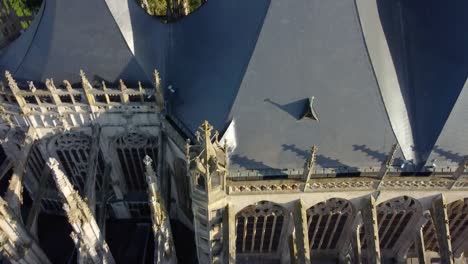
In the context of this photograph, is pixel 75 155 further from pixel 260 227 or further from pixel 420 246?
pixel 420 246

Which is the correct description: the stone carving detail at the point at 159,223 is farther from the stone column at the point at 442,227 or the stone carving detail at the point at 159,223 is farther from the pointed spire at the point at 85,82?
the stone column at the point at 442,227

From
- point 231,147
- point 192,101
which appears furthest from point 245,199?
point 192,101

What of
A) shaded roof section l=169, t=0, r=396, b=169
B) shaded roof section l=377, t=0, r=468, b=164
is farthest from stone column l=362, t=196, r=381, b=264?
shaded roof section l=377, t=0, r=468, b=164

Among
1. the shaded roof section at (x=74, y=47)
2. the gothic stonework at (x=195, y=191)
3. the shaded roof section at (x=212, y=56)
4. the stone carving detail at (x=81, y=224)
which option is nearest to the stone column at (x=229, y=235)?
the gothic stonework at (x=195, y=191)

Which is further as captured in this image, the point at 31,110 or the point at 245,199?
the point at 31,110

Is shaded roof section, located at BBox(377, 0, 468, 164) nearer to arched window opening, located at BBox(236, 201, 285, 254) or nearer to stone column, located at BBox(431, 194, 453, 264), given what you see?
stone column, located at BBox(431, 194, 453, 264)

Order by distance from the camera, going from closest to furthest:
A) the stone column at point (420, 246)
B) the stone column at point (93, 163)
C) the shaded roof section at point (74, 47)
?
1. the shaded roof section at point (74, 47)
2. the stone column at point (420, 246)
3. the stone column at point (93, 163)

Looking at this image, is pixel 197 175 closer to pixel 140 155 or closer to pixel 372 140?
pixel 372 140
